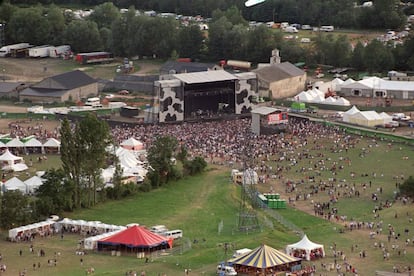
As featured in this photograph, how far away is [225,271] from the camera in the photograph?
3747 cm

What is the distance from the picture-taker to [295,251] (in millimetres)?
39750

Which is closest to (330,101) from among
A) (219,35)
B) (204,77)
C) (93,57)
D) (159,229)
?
(204,77)

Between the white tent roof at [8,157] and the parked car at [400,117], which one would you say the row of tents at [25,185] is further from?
the parked car at [400,117]

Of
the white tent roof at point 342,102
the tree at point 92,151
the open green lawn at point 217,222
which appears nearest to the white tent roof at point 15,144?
the open green lawn at point 217,222

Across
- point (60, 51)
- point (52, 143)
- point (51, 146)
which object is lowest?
point (60, 51)

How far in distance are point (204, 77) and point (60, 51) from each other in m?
25.5

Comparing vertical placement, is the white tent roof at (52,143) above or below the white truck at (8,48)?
above

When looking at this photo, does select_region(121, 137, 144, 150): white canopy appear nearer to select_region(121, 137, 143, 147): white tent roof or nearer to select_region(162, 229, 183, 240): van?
select_region(121, 137, 143, 147): white tent roof

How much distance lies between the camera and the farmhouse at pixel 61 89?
72250 millimetres

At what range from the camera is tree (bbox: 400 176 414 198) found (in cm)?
4778

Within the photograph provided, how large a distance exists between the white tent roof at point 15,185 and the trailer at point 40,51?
40.8 m

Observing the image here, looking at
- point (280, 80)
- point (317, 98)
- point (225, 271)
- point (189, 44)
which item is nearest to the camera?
point (225, 271)

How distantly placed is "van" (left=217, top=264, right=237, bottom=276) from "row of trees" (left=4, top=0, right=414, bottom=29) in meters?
56.1

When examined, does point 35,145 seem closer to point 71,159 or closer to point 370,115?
point 71,159
